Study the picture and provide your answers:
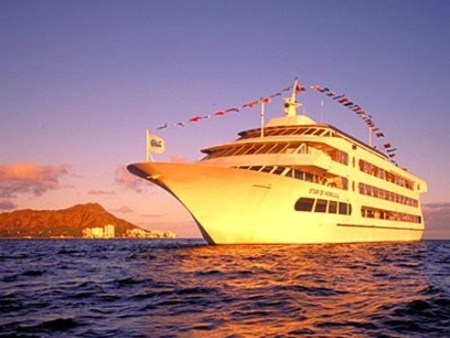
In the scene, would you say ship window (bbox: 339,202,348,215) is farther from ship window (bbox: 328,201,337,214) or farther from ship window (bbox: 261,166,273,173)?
ship window (bbox: 261,166,273,173)

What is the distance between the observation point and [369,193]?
40531 millimetres

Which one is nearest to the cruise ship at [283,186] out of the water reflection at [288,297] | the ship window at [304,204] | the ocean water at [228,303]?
the ship window at [304,204]

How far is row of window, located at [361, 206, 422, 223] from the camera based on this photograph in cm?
4028

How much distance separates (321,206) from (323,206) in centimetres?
27

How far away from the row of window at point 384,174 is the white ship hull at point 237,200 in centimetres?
1244

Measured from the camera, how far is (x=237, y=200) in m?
26.1

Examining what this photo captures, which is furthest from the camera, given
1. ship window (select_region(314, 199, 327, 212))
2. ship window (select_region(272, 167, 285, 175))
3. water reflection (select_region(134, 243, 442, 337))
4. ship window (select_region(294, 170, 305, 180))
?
ship window (select_region(314, 199, 327, 212))

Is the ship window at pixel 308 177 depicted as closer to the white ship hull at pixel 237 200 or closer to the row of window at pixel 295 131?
the white ship hull at pixel 237 200

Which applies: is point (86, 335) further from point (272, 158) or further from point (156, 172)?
point (272, 158)

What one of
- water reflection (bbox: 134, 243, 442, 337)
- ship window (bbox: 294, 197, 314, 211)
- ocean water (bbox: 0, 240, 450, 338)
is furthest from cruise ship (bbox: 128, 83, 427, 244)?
ocean water (bbox: 0, 240, 450, 338)

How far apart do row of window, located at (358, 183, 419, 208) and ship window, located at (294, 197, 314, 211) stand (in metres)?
10.4

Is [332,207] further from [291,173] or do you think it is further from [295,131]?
[295,131]

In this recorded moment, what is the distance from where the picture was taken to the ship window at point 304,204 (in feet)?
93.2

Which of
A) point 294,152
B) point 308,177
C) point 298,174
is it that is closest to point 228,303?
point 298,174
